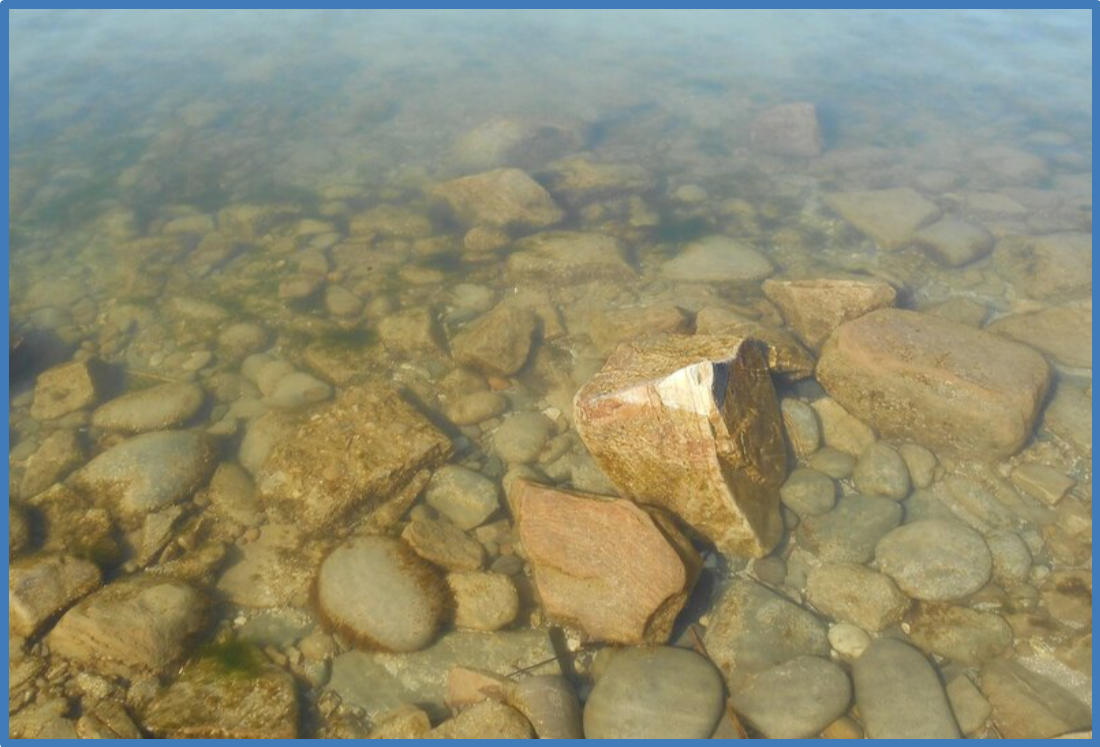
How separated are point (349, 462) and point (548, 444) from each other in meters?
1.42

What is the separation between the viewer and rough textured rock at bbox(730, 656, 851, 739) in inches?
131

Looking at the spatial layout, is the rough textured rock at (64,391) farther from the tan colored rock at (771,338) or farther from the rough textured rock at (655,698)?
the tan colored rock at (771,338)

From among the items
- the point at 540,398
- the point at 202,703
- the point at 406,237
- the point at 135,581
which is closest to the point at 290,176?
the point at 406,237

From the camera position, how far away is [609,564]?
11.8 ft

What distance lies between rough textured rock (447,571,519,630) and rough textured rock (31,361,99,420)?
11.6 ft

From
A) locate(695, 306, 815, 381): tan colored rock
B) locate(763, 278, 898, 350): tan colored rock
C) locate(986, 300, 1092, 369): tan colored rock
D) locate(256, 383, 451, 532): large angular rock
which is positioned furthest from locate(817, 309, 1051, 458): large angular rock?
locate(256, 383, 451, 532): large angular rock

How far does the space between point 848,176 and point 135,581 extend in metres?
9.36

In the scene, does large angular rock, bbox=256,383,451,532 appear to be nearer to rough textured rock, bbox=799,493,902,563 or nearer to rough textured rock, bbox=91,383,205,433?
rough textured rock, bbox=91,383,205,433

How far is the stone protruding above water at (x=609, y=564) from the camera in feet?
11.5

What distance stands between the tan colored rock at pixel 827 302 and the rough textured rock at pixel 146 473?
4775mm

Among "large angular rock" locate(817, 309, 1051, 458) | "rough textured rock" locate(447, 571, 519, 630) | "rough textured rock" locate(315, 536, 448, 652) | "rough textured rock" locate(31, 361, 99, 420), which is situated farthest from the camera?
"rough textured rock" locate(31, 361, 99, 420)

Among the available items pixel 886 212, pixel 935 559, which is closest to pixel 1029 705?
pixel 935 559

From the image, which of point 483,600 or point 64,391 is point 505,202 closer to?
point 64,391

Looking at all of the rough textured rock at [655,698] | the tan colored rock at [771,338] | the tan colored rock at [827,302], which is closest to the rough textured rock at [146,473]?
the rough textured rock at [655,698]
